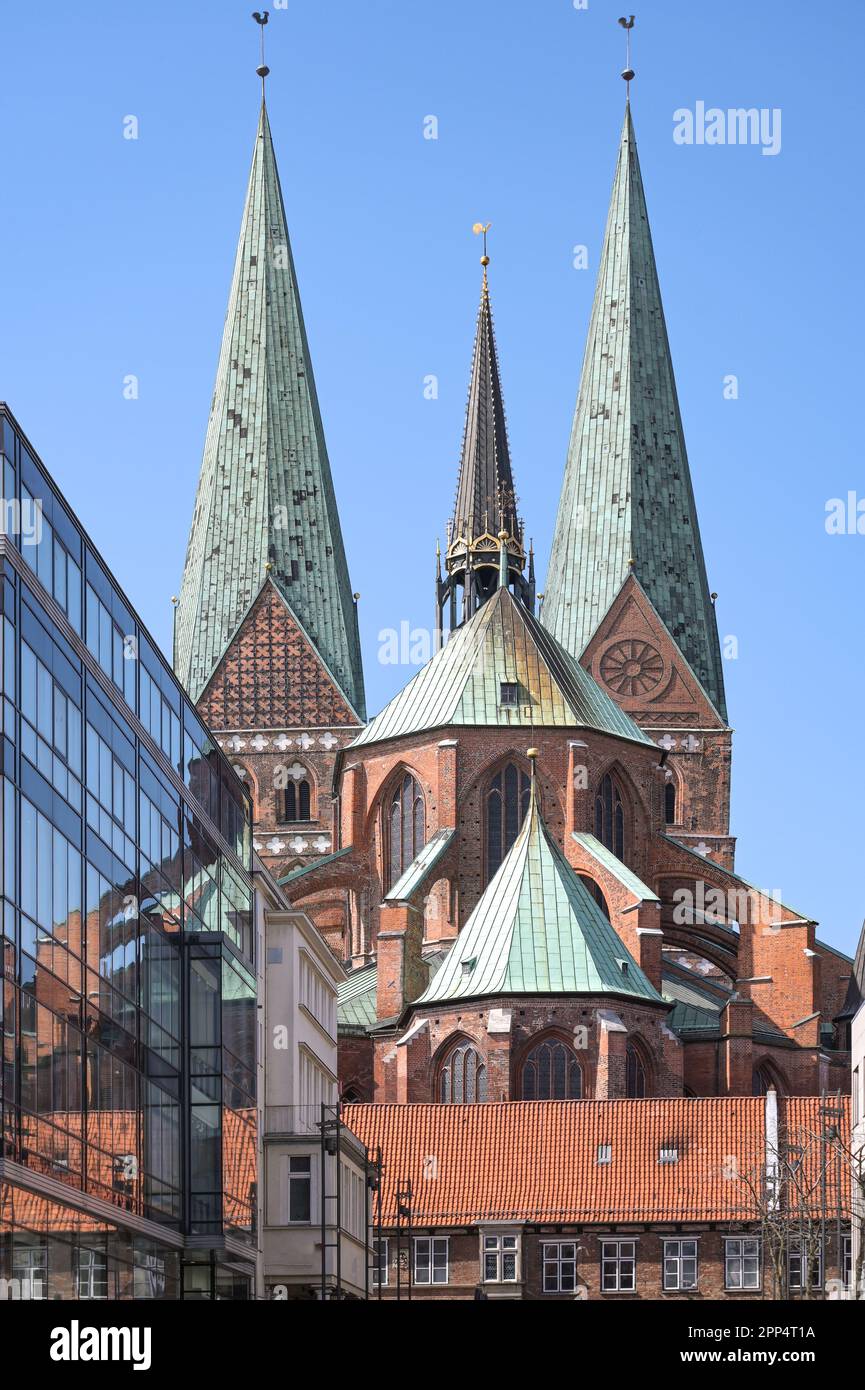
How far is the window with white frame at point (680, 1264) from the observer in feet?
218

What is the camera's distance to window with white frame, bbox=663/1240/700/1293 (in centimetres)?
6638

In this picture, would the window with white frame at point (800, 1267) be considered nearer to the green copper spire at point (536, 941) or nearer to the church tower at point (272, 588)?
the green copper spire at point (536, 941)

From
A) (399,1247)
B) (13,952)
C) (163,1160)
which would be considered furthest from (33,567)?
(399,1247)

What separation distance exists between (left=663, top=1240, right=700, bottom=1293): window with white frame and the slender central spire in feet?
125

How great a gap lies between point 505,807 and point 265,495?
2198cm

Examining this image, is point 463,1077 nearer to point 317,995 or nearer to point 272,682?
point 317,995

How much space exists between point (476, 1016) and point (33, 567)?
1699 inches

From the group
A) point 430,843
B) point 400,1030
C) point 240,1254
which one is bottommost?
point 240,1254

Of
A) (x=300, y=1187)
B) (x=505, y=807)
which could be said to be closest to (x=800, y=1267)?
(x=300, y=1187)

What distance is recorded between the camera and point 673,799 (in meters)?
101

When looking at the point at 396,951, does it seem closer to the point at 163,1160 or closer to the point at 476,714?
the point at 476,714

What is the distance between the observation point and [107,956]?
36844 millimetres

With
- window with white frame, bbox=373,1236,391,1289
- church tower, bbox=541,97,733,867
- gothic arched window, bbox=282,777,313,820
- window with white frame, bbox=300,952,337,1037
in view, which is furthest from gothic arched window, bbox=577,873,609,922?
window with white frame, bbox=300,952,337,1037

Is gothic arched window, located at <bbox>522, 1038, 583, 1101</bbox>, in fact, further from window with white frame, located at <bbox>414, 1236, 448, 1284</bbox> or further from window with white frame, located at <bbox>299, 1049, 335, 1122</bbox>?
window with white frame, located at <bbox>299, 1049, 335, 1122</bbox>
